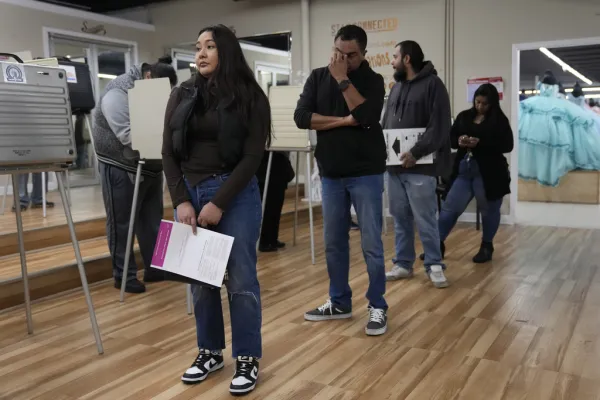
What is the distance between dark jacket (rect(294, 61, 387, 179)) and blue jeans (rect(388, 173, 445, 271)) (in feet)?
2.81

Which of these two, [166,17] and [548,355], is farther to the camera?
[166,17]

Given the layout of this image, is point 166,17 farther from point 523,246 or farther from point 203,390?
point 203,390

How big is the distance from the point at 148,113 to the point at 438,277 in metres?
2.00

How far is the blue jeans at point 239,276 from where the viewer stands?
79.0 inches

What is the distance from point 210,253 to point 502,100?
192 inches

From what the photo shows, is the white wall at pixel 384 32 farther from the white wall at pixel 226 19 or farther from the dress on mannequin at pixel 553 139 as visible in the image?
the dress on mannequin at pixel 553 139

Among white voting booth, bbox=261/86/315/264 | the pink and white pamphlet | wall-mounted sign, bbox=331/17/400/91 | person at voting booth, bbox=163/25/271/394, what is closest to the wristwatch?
person at voting booth, bbox=163/25/271/394

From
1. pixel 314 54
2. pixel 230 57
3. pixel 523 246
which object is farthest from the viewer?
pixel 314 54

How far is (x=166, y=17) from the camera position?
799 cm

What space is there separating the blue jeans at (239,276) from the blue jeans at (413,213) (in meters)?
1.56

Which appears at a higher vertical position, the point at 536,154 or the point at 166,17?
the point at 166,17

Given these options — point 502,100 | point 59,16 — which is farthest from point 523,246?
point 59,16

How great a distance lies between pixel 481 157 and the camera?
157 inches

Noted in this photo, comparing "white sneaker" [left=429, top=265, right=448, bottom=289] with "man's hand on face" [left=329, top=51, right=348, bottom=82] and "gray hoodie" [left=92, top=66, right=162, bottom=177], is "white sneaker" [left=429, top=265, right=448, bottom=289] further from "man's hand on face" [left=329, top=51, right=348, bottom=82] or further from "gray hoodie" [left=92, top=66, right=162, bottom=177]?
"gray hoodie" [left=92, top=66, right=162, bottom=177]
